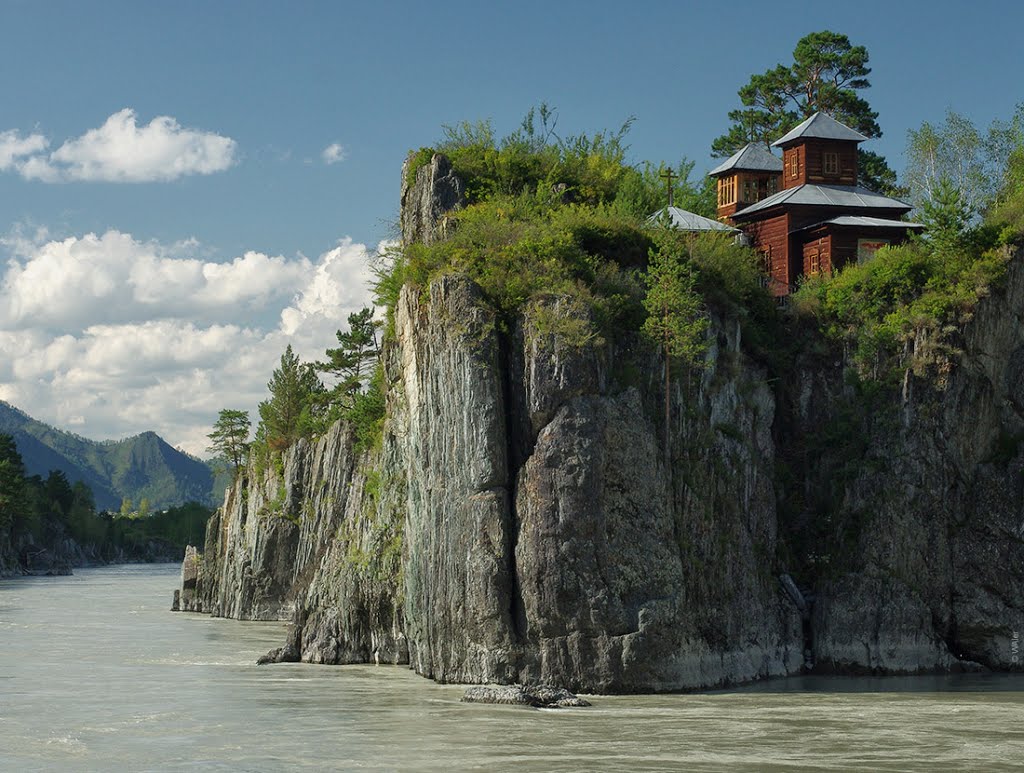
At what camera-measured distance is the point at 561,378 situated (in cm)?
4144

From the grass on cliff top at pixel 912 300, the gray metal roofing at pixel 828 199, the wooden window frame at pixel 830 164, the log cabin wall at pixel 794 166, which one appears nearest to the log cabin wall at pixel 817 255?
the gray metal roofing at pixel 828 199

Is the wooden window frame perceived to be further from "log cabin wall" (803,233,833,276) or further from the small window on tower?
"log cabin wall" (803,233,833,276)

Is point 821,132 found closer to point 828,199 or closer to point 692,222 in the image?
point 828,199

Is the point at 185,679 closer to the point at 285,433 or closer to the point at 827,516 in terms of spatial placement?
the point at 827,516

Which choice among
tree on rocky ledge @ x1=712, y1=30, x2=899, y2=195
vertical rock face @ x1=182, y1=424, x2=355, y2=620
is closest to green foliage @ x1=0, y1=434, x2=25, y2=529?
vertical rock face @ x1=182, y1=424, x2=355, y2=620

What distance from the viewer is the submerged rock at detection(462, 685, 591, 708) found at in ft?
124

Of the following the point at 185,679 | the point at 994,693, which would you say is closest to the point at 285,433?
the point at 185,679

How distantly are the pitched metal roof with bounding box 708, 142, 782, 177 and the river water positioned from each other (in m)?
30.8

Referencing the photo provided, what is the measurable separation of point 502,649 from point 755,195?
34.4m

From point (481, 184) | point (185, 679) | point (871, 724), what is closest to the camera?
point (871, 724)

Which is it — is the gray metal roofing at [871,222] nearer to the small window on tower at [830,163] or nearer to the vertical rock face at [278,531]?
the small window on tower at [830,163]

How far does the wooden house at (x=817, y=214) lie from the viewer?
5800 cm

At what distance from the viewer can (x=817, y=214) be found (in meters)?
60.0

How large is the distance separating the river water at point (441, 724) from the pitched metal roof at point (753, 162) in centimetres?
→ 3081
